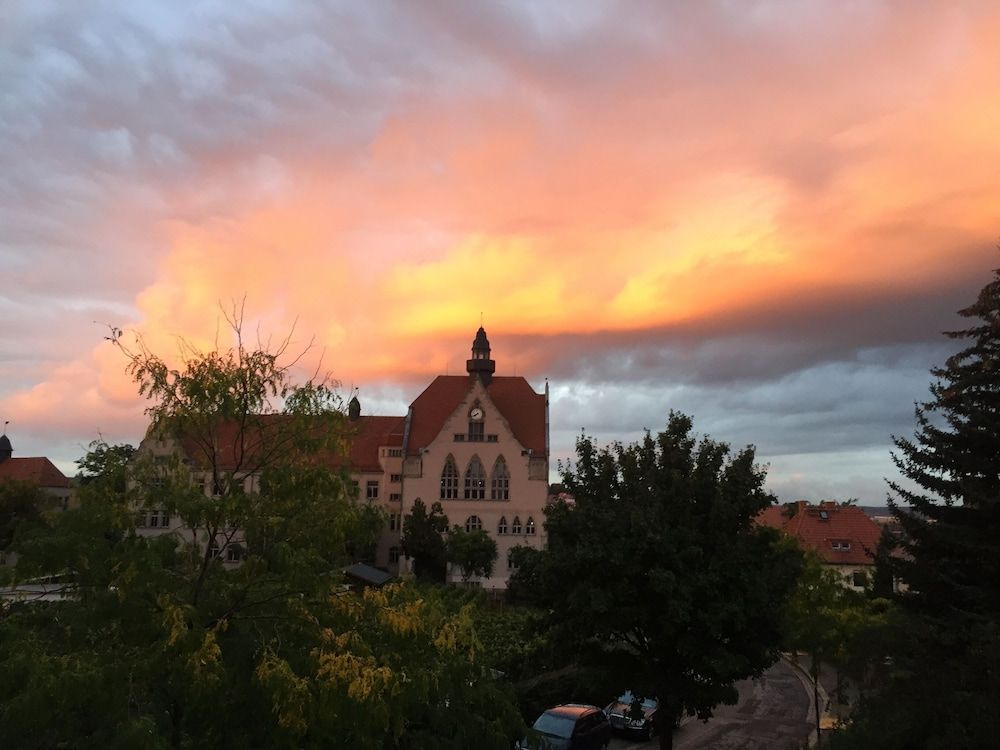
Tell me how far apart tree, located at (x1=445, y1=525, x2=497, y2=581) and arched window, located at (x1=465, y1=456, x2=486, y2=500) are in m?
5.67

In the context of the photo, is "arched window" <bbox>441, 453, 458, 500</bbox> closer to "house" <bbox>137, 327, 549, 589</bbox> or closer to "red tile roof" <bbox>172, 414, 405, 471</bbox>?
"house" <bbox>137, 327, 549, 589</bbox>

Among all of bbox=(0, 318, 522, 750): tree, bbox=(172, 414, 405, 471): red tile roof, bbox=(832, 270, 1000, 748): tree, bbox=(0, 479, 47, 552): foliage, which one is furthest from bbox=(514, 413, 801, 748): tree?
bbox=(0, 479, 47, 552): foliage

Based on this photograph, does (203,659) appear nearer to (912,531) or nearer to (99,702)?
(99,702)

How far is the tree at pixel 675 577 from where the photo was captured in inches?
685

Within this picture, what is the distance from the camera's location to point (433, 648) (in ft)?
29.4

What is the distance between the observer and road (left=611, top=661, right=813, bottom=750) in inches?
1032

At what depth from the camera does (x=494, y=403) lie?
2763 inches

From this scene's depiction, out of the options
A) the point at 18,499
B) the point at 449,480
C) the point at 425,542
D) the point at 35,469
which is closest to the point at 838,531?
the point at 449,480

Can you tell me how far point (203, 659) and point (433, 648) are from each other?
274cm

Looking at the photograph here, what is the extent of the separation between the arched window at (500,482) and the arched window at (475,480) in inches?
31.4

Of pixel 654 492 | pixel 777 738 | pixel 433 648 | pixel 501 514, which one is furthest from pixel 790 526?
pixel 433 648

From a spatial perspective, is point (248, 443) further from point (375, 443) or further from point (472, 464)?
point (375, 443)

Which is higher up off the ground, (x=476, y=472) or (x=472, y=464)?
(x=472, y=464)

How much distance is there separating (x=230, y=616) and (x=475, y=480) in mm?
58313
